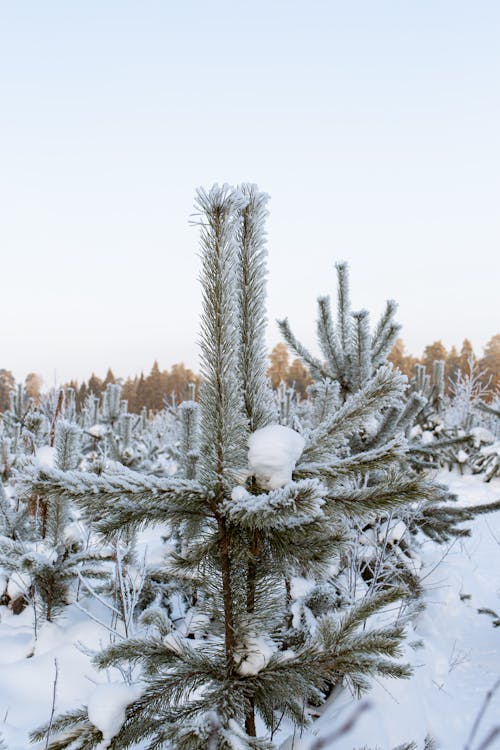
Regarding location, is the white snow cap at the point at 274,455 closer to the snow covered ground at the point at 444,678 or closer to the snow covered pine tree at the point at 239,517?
the snow covered pine tree at the point at 239,517

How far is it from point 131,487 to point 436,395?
14586mm

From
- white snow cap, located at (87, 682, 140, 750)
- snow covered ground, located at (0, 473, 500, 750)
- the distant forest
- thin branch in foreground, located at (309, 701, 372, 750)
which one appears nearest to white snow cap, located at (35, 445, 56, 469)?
snow covered ground, located at (0, 473, 500, 750)

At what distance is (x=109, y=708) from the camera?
1.37m

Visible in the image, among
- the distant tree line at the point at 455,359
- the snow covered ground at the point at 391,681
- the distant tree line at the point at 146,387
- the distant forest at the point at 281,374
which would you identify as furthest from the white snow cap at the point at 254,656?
the distant tree line at the point at 146,387

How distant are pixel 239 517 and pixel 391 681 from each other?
272cm

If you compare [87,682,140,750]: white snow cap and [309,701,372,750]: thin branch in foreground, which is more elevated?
[309,701,372,750]: thin branch in foreground

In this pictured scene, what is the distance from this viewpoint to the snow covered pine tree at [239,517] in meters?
1.33

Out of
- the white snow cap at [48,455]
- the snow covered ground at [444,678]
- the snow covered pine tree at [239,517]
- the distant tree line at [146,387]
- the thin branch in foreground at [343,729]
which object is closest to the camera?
the thin branch in foreground at [343,729]

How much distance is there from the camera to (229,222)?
4.58ft

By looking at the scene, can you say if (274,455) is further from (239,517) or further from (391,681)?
(391,681)

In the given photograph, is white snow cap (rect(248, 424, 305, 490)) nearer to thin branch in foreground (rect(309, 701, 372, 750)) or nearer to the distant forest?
thin branch in foreground (rect(309, 701, 372, 750))

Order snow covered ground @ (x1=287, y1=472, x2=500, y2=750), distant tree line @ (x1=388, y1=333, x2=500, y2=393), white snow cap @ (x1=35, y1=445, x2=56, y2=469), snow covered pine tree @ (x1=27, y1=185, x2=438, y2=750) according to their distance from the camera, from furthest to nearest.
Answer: distant tree line @ (x1=388, y1=333, x2=500, y2=393)
white snow cap @ (x1=35, y1=445, x2=56, y2=469)
snow covered ground @ (x1=287, y1=472, x2=500, y2=750)
snow covered pine tree @ (x1=27, y1=185, x2=438, y2=750)

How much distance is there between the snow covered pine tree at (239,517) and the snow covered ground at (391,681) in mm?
676

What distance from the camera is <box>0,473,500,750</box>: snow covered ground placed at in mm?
3006
